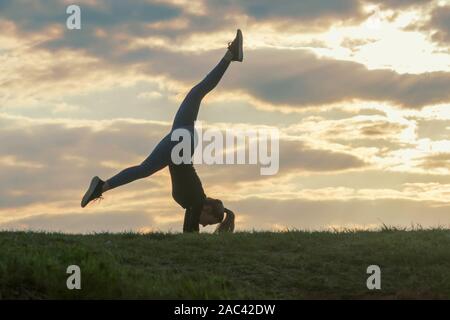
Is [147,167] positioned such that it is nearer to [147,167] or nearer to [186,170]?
[147,167]

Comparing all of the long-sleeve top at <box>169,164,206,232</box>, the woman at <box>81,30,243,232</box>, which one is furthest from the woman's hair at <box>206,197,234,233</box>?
the long-sleeve top at <box>169,164,206,232</box>

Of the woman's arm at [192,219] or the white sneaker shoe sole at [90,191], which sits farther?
the woman's arm at [192,219]

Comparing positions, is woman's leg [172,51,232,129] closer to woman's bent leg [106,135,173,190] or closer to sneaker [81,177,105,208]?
woman's bent leg [106,135,173,190]

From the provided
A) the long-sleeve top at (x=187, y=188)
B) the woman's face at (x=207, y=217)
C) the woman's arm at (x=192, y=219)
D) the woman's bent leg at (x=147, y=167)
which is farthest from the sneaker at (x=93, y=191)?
the woman's face at (x=207, y=217)

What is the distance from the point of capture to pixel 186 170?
17172 mm

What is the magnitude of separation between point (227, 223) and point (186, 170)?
162 cm

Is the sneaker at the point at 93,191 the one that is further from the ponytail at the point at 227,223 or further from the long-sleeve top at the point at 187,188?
the ponytail at the point at 227,223

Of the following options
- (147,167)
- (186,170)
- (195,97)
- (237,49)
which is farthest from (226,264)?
(237,49)

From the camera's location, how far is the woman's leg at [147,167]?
17.0m
